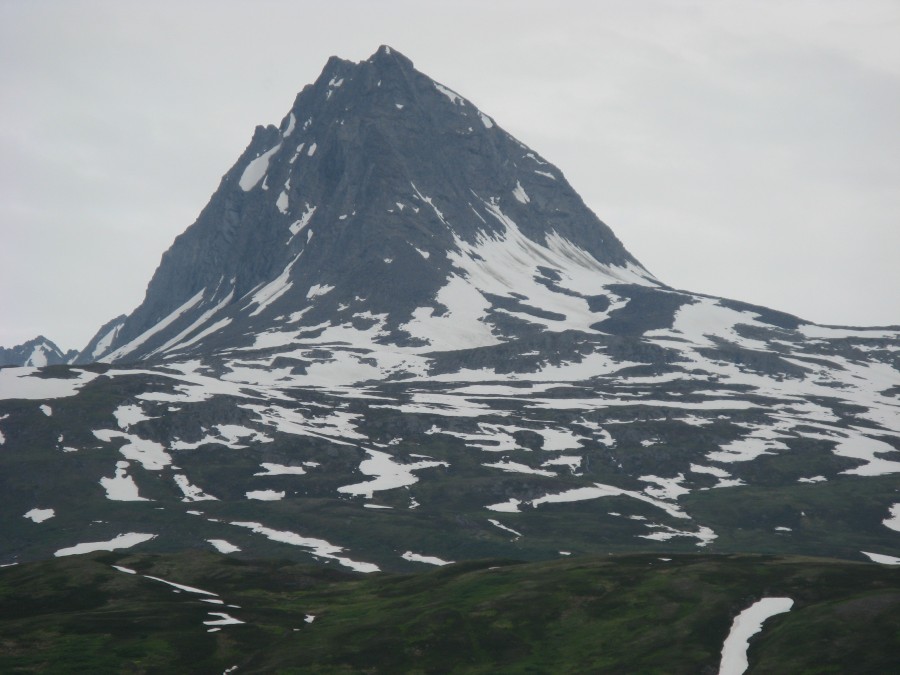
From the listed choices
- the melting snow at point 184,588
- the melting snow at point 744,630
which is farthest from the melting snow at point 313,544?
the melting snow at point 744,630

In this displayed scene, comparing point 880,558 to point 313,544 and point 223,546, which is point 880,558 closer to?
point 313,544

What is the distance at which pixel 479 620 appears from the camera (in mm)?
79750

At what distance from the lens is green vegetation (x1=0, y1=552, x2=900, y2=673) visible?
67.9 metres

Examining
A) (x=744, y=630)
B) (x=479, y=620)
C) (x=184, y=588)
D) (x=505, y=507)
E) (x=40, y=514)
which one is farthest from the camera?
(x=505, y=507)

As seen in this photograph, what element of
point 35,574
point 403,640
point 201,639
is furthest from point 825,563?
point 35,574

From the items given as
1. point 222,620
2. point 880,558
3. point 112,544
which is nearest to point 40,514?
point 112,544

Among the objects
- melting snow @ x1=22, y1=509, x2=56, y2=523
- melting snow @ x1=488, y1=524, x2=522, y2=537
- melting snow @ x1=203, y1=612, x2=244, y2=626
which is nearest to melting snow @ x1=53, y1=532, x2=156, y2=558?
melting snow @ x1=22, y1=509, x2=56, y2=523

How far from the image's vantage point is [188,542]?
172m

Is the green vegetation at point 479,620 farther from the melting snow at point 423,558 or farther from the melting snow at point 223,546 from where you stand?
the melting snow at point 223,546

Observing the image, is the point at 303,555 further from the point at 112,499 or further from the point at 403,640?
the point at 403,640

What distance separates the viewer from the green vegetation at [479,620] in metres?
67.9

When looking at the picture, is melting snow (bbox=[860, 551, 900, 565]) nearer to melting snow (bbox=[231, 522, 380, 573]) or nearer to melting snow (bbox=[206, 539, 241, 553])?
melting snow (bbox=[231, 522, 380, 573])

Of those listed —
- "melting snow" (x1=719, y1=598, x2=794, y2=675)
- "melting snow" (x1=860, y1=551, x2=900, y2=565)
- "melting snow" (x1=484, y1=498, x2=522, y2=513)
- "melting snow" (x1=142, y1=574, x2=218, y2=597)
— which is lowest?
"melting snow" (x1=860, y1=551, x2=900, y2=565)

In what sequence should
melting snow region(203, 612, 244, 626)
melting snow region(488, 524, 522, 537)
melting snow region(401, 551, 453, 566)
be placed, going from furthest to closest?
melting snow region(488, 524, 522, 537)
melting snow region(401, 551, 453, 566)
melting snow region(203, 612, 244, 626)
